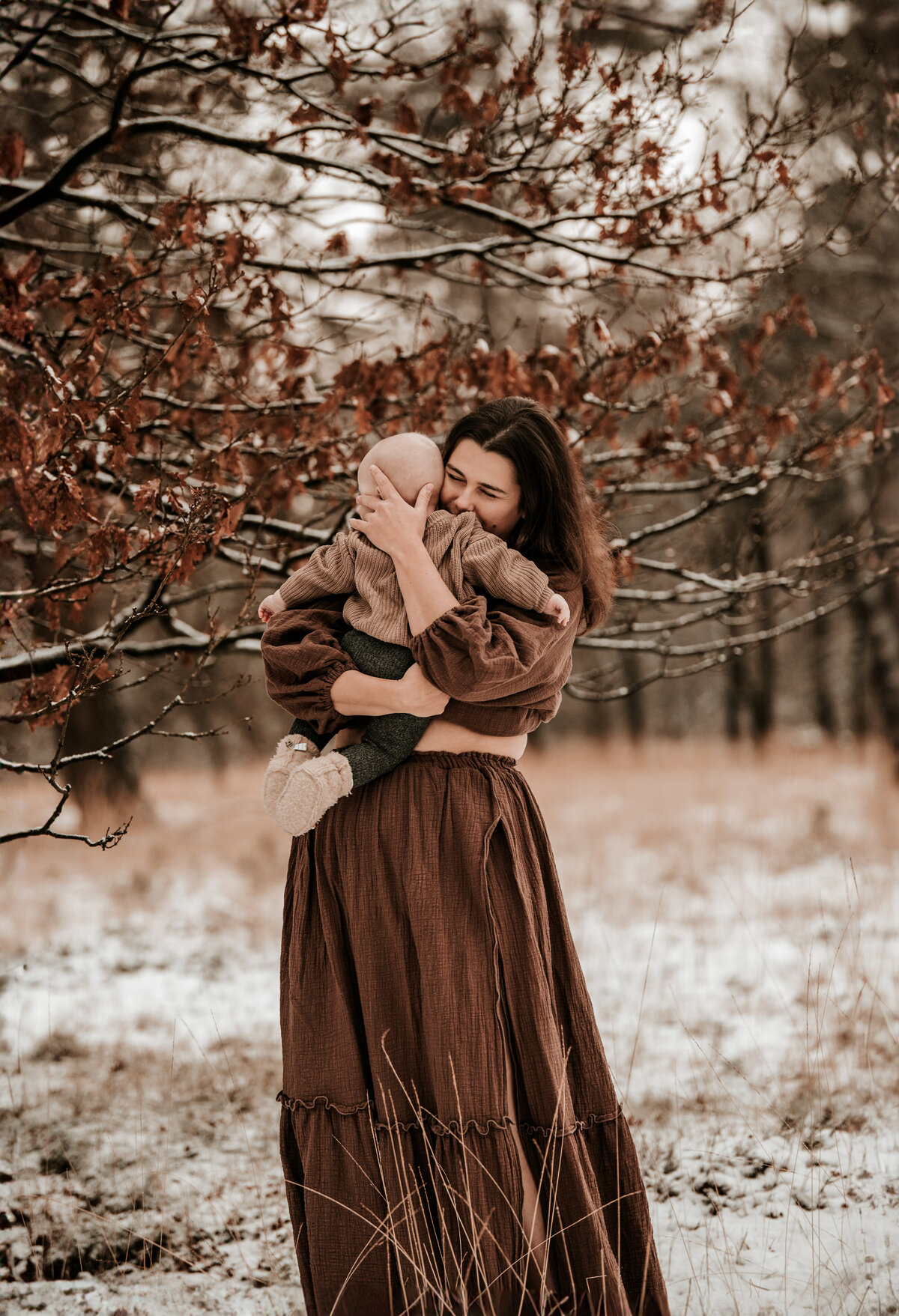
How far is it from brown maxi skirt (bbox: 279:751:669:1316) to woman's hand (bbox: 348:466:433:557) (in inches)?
18.7

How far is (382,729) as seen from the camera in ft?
7.53

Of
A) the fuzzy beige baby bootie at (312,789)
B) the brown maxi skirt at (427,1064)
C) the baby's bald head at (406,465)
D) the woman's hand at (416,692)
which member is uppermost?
the baby's bald head at (406,465)

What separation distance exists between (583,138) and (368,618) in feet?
7.23

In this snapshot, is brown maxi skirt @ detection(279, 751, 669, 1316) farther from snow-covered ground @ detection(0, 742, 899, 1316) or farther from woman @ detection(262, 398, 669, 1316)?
snow-covered ground @ detection(0, 742, 899, 1316)

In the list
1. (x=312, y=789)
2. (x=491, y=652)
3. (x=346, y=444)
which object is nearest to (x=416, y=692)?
(x=491, y=652)

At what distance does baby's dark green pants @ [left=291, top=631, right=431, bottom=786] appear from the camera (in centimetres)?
227

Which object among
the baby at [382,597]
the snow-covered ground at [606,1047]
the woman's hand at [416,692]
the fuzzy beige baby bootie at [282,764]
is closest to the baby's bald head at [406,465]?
the baby at [382,597]

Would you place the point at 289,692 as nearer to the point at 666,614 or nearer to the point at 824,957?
the point at 824,957

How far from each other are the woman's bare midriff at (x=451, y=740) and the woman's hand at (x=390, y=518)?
15.6 inches

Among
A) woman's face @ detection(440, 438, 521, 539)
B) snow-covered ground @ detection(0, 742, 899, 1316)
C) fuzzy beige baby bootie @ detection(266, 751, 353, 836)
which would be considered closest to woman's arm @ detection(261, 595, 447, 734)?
fuzzy beige baby bootie @ detection(266, 751, 353, 836)

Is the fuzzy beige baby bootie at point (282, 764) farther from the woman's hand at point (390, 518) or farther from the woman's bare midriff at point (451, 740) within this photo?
the woman's hand at point (390, 518)

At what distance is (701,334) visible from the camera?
3.98 meters

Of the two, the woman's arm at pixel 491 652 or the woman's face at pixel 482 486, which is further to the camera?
the woman's face at pixel 482 486

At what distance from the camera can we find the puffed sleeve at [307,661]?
229 centimetres
